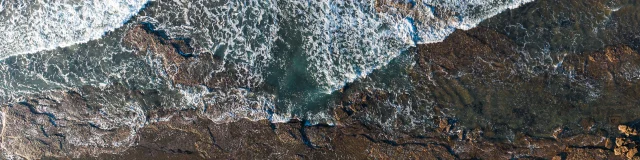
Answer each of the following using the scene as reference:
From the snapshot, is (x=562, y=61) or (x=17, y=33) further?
(x=17, y=33)

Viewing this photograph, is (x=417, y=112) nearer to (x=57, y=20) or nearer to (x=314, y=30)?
(x=314, y=30)

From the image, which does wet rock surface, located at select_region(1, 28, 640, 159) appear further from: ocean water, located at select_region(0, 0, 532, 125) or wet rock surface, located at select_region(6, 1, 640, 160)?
ocean water, located at select_region(0, 0, 532, 125)

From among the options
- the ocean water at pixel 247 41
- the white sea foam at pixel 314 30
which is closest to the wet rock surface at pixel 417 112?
the ocean water at pixel 247 41

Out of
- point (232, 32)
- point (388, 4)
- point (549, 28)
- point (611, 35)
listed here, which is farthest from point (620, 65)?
point (232, 32)

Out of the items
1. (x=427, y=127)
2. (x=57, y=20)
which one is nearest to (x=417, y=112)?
(x=427, y=127)

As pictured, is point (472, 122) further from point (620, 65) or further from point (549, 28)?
point (620, 65)

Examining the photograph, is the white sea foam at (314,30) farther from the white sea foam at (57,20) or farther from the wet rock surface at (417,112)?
the white sea foam at (57,20)
